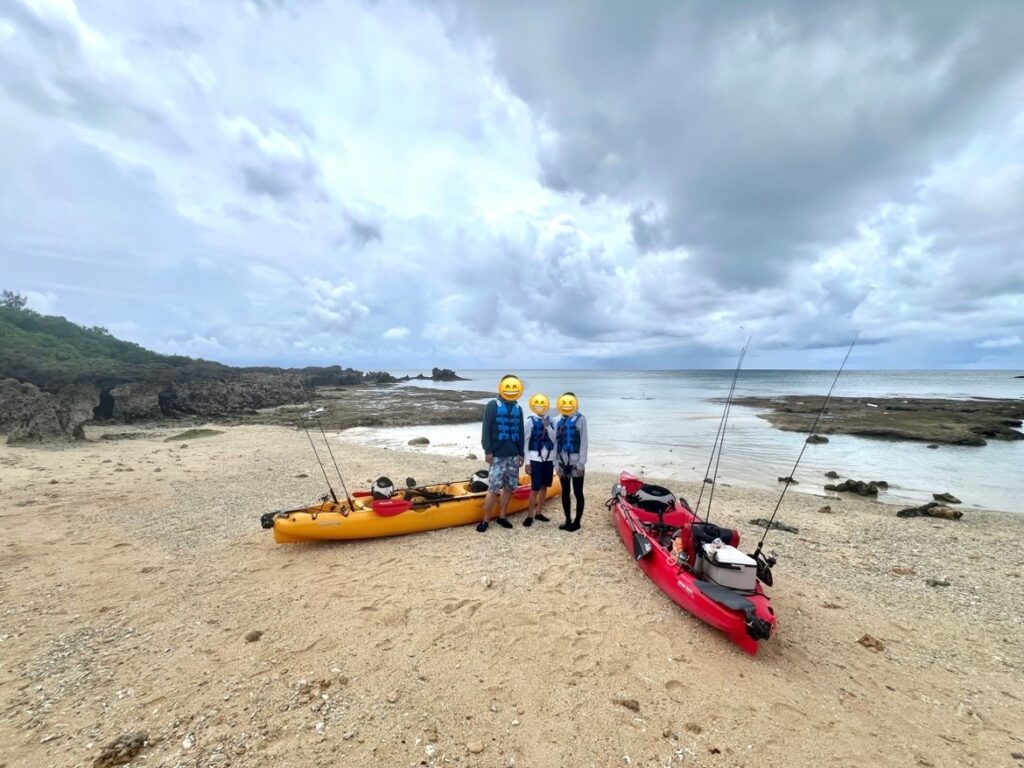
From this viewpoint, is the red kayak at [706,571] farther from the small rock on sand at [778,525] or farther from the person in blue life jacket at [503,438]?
the small rock on sand at [778,525]

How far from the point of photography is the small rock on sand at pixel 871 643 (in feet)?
15.5

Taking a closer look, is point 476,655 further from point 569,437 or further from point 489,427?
point 569,437

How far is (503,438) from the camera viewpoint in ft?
24.8

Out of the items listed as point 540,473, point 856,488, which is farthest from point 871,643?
point 856,488

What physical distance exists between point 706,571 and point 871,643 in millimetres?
1804

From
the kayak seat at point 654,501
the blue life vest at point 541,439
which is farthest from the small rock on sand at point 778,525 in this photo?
the blue life vest at point 541,439

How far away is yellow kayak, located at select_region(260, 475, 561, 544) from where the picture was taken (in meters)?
6.97

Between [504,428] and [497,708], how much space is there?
171 inches

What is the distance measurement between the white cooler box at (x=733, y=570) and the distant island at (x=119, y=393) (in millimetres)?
14149

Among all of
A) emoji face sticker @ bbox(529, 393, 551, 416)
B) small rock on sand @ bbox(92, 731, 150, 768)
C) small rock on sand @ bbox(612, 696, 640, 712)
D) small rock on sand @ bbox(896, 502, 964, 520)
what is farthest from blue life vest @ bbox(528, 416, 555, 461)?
small rock on sand @ bbox(896, 502, 964, 520)

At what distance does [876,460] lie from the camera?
18.0 metres

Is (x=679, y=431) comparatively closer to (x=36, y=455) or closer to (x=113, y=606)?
(x=113, y=606)

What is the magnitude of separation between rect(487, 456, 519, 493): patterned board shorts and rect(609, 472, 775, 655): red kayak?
2081 mm

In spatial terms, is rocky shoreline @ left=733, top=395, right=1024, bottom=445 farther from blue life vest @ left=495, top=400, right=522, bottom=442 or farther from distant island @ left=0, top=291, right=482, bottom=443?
blue life vest @ left=495, top=400, right=522, bottom=442
